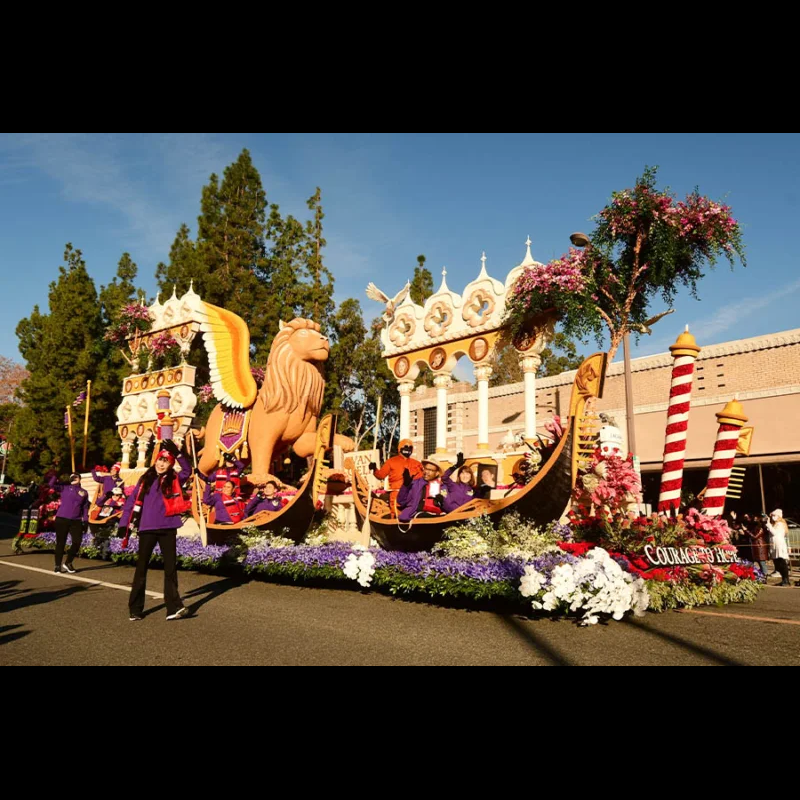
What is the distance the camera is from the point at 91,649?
4.98 m

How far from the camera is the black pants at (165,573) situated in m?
6.36

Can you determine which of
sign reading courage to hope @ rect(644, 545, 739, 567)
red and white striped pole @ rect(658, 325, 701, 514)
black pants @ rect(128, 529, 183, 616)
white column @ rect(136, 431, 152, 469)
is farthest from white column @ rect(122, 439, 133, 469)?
sign reading courage to hope @ rect(644, 545, 739, 567)

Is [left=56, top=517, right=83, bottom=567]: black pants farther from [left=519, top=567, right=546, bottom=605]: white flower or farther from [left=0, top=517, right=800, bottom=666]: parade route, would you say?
[left=519, top=567, right=546, bottom=605]: white flower

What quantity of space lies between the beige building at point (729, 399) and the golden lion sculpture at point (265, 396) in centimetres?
484

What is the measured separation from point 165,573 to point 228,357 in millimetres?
7445

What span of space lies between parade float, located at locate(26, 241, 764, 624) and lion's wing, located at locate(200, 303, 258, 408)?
3 cm

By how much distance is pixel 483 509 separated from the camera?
7824 mm

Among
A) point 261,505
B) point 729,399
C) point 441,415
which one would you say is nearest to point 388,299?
point 441,415

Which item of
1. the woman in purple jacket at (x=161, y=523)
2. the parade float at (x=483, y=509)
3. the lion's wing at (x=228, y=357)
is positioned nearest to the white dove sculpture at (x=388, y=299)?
the parade float at (x=483, y=509)

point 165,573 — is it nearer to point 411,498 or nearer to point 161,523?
point 161,523

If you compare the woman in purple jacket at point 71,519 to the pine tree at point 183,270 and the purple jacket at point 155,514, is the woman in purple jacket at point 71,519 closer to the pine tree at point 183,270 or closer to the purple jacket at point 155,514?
the purple jacket at point 155,514

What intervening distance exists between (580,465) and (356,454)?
5568mm

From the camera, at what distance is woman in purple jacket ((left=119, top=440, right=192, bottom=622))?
252 inches
